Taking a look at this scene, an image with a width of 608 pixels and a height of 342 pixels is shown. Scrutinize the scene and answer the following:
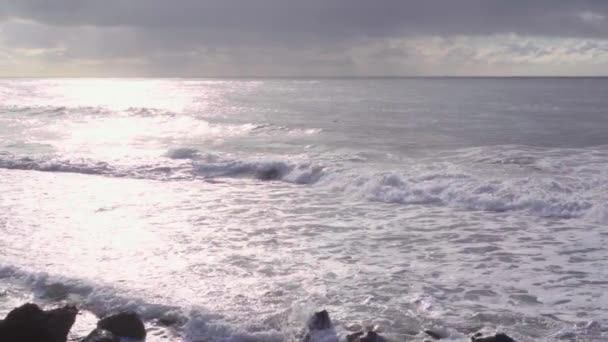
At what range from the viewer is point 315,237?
11820mm

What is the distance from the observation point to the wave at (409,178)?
584 inches

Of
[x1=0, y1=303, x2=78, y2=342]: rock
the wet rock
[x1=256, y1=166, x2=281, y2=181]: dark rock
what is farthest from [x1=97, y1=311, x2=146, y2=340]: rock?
[x1=256, y1=166, x2=281, y2=181]: dark rock

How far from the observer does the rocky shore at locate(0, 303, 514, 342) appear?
20.6ft

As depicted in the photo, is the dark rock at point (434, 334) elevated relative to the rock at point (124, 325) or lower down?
lower down

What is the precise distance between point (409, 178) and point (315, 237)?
6869mm

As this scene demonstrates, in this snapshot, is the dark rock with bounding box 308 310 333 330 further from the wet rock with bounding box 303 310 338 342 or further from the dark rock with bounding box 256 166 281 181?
the dark rock with bounding box 256 166 281 181

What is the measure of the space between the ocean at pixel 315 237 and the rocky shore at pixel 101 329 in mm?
247

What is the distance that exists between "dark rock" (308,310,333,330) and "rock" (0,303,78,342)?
9.13ft

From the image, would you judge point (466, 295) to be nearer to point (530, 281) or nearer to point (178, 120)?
point (530, 281)

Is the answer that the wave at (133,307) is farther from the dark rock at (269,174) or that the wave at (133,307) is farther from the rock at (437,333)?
the dark rock at (269,174)

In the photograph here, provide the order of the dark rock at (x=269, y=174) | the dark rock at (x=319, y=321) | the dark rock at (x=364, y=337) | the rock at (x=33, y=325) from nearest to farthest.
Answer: the rock at (x=33, y=325) → the dark rock at (x=364, y=337) → the dark rock at (x=319, y=321) → the dark rock at (x=269, y=174)

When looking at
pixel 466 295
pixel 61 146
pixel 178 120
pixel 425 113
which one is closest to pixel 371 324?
pixel 466 295

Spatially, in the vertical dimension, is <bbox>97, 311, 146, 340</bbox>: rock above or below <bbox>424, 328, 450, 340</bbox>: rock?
above

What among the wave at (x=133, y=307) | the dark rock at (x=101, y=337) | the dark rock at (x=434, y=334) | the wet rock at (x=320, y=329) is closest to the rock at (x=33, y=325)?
the dark rock at (x=101, y=337)
